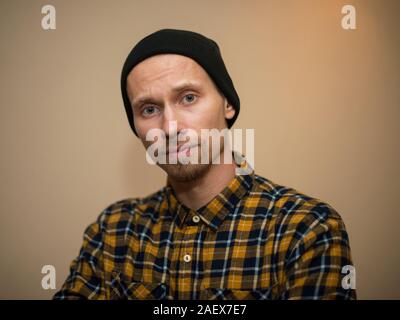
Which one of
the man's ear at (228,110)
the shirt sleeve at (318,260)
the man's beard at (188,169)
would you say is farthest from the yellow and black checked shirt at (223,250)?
the man's ear at (228,110)

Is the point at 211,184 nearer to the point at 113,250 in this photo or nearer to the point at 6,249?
the point at 113,250

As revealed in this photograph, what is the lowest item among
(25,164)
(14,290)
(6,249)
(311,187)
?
(14,290)

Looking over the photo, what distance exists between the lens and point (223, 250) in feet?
3.33

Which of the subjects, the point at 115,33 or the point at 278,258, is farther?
the point at 115,33

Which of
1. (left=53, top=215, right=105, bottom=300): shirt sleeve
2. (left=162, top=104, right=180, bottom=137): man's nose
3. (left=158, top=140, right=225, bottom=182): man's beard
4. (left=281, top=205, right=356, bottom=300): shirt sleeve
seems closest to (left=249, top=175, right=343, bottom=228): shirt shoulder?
(left=281, top=205, right=356, bottom=300): shirt sleeve

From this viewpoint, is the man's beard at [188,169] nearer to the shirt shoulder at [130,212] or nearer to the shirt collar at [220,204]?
the shirt collar at [220,204]

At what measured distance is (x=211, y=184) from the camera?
111 centimetres

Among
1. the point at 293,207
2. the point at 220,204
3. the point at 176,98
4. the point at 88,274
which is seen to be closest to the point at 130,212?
the point at 88,274

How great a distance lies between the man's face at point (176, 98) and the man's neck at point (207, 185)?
47 millimetres

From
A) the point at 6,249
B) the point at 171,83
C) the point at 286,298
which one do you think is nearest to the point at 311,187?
the point at 286,298

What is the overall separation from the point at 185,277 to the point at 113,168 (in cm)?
65

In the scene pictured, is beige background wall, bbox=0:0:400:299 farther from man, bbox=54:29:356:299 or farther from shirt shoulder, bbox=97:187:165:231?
man, bbox=54:29:356:299

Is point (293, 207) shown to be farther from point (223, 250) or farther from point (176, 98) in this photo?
point (176, 98)

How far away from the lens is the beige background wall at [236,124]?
1.39m
